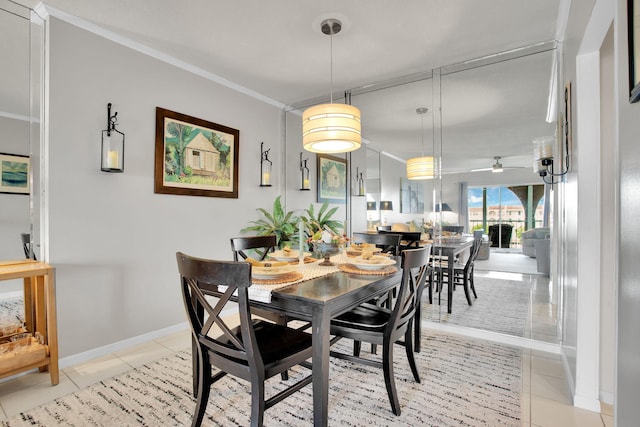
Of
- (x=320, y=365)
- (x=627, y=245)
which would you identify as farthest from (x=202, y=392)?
(x=627, y=245)

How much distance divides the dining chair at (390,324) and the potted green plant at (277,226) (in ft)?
6.24

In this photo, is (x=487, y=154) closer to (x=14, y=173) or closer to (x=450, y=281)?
(x=450, y=281)

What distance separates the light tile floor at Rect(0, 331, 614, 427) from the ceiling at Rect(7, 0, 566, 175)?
1.74 meters

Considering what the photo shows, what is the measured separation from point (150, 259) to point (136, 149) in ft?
3.14

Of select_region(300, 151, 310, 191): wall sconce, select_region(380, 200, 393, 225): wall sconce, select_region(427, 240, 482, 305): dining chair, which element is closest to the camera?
select_region(427, 240, 482, 305): dining chair

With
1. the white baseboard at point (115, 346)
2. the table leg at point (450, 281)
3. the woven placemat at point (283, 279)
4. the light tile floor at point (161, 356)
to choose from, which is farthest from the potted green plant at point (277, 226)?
the woven placemat at point (283, 279)

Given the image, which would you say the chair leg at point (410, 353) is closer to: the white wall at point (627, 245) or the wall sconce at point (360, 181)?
the white wall at point (627, 245)

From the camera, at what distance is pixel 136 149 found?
2.71m

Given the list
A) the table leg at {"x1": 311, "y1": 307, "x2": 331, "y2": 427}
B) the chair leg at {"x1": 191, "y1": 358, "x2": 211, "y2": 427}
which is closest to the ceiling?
the table leg at {"x1": 311, "y1": 307, "x2": 331, "y2": 427}

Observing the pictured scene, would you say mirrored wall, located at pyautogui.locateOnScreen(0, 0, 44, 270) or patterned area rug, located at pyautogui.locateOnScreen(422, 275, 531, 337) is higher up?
mirrored wall, located at pyautogui.locateOnScreen(0, 0, 44, 270)

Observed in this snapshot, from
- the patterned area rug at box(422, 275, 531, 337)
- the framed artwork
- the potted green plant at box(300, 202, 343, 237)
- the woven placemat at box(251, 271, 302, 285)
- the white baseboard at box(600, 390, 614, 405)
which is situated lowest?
the white baseboard at box(600, 390, 614, 405)

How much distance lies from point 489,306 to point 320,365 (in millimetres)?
2391

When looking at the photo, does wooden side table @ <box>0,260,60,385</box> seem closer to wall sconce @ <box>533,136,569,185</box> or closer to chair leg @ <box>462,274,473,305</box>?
chair leg @ <box>462,274,473,305</box>

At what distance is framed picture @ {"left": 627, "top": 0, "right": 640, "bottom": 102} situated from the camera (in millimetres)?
801
